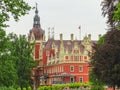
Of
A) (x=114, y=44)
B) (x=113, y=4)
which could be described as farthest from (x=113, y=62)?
(x=113, y=4)

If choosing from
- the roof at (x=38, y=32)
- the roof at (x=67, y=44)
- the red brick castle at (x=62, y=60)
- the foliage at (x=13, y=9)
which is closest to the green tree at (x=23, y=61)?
the red brick castle at (x=62, y=60)

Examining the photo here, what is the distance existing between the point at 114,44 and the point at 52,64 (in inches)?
3021

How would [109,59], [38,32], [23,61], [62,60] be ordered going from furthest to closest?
[38,32], [62,60], [23,61], [109,59]

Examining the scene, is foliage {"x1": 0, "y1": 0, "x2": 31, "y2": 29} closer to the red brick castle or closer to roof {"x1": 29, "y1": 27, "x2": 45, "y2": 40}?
the red brick castle

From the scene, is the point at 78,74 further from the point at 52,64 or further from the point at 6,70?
the point at 6,70

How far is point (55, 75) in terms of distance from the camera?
4833 inches

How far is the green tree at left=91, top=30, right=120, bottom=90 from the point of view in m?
50.5

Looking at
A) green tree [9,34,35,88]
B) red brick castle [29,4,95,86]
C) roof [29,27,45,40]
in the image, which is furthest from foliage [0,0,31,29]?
roof [29,27,45,40]

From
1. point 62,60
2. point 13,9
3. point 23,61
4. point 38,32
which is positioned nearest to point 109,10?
point 13,9

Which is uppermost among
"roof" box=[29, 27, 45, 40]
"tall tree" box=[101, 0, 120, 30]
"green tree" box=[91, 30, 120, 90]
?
"roof" box=[29, 27, 45, 40]

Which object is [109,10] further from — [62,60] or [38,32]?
[38,32]

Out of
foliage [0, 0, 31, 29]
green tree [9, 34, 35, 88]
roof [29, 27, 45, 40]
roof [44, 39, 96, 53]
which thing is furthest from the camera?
roof [29, 27, 45, 40]

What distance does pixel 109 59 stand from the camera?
5116cm

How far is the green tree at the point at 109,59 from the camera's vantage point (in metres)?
50.5
